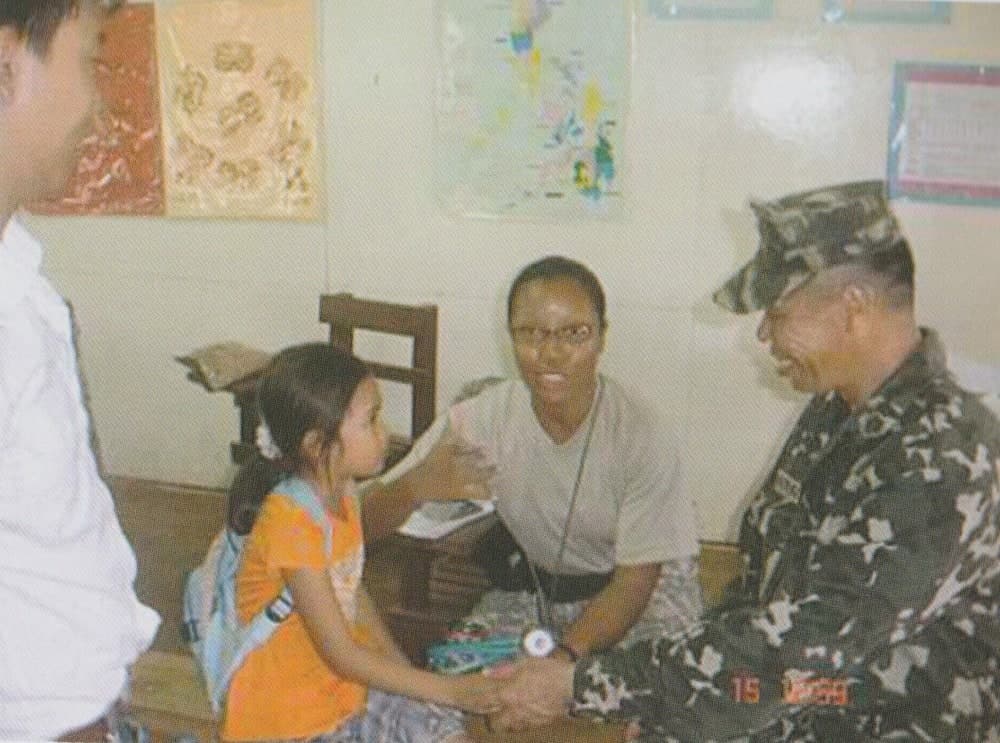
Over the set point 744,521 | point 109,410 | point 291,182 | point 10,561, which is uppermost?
point 291,182

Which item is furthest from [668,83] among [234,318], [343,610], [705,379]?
[343,610]

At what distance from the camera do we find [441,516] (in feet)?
6.27

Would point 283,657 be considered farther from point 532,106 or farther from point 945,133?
point 945,133

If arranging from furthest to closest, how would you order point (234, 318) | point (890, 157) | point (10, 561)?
1. point (234, 318)
2. point (890, 157)
3. point (10, 561)

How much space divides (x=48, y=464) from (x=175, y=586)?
2315 millimetres

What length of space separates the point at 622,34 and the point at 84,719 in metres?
2.47

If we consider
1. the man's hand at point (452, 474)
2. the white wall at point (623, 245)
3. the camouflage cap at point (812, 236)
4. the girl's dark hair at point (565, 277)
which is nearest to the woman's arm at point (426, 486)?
the man's hand at point (452, 474)

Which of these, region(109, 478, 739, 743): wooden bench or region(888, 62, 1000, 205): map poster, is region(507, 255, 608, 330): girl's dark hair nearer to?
region(109, 478, 739, 743): wooden bench

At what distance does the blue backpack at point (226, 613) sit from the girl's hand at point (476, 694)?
0.87 feet

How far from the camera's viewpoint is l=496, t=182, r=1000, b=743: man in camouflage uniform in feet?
3.98

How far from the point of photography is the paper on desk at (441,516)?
72.2 inches

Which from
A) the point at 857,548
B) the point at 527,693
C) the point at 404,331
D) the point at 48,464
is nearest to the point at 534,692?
the point at 527,693

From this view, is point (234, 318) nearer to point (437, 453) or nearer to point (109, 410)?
point (109, 410)

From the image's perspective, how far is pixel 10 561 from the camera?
802mm
